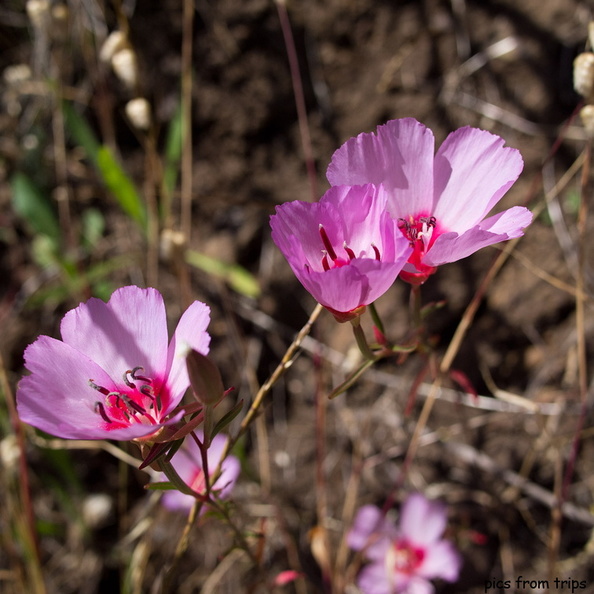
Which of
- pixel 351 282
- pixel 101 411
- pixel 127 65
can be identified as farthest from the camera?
pixel 127 65

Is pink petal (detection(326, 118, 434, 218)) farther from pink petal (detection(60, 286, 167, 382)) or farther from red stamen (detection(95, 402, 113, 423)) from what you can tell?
red stamen (detection(95, 402, 113, 423))

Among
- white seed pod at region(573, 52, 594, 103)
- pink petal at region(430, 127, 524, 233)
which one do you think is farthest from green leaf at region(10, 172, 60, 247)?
white seed pod at region(573, 52, 594, 103)

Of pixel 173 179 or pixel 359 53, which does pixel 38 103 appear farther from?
pixel 359 53

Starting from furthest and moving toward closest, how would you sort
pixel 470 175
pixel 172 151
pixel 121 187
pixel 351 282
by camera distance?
1. pixel 172 151
2. pixel 121 187
3. pixel 470 175
4. pixel 351 282

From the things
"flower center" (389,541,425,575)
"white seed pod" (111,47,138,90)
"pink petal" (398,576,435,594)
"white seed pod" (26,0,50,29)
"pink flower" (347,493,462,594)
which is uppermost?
"white seed pod" (26,0,50,29)

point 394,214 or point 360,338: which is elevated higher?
point 394,214

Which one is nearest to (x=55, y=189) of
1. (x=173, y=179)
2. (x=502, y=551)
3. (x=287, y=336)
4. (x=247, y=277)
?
(x=173, y=179)

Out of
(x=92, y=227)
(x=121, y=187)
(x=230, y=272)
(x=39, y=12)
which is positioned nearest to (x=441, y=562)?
(x=230, y=272)

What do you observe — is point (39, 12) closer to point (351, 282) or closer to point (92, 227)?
point (92, 227)
